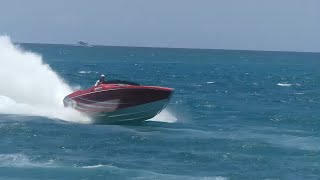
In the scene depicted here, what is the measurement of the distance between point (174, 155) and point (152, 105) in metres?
10.0

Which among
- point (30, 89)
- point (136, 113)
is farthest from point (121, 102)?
point (30, 89)

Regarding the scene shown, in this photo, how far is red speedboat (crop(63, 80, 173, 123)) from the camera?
44688 millimetres

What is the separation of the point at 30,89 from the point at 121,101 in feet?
46.8

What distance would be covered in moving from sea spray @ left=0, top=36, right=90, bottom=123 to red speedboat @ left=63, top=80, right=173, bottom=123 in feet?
4.15

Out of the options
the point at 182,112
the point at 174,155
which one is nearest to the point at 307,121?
the point at 182,112

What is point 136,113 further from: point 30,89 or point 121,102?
point 30,89

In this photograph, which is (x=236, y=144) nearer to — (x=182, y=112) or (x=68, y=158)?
(x=68, y=158)

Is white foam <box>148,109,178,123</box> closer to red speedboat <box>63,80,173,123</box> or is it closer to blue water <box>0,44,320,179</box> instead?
blue water <box>0,44,320,179</box>

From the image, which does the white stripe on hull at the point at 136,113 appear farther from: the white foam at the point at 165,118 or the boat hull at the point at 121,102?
the white foam at the point at 165,118

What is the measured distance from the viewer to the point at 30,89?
Result: 5678 centimetres

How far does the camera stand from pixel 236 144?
39125 mm

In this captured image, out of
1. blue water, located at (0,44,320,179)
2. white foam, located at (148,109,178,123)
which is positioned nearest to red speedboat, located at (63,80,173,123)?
blue water, located at (0,44,320,179)

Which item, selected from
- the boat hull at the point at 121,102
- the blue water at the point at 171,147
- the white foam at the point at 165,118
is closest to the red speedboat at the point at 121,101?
the boat hull at the point at 121,102

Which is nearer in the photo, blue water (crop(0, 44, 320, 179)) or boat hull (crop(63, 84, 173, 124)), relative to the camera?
blue water (crop(0, 44, 320, 179))
